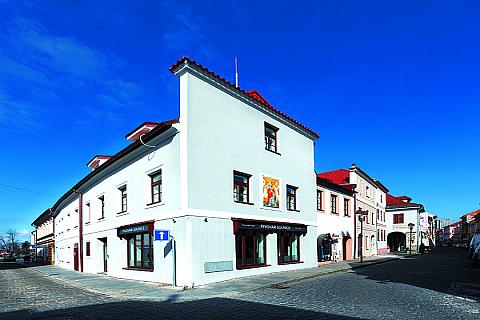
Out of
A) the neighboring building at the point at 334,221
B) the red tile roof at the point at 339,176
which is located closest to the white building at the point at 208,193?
the neighboring building at the point at 334,221

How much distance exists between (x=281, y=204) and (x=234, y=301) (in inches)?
425

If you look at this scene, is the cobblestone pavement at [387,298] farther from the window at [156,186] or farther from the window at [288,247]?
the window at [156,186]

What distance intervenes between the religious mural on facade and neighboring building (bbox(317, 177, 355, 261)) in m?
7.62

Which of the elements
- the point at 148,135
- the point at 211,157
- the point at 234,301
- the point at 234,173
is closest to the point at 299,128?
the point at 234,173

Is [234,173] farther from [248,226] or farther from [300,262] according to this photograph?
[300,262]

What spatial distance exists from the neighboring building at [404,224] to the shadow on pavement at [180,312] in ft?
168

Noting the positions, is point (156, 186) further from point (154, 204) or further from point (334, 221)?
point (334, 221)

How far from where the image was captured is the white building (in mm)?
16484

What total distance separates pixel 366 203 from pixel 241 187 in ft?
85.6

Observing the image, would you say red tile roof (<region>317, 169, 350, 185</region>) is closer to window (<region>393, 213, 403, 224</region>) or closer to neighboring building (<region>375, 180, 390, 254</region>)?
neighboring building (<region>375, 180, 390, 254</region>)

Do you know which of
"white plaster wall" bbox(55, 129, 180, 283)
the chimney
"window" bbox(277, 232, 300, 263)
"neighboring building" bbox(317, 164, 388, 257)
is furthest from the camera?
"neighboring building" bbox(317, 164, 388, 257)

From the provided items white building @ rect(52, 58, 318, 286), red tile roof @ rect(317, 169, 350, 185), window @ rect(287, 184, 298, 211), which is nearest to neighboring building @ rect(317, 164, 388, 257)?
red tile roof @ rect(317, 169, 350, 185)

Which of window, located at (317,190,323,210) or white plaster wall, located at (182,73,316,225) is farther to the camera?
window, located at (317,190,323,210)

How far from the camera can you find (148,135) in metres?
17.9
